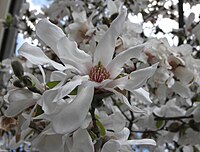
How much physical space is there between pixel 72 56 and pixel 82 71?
0.02 m

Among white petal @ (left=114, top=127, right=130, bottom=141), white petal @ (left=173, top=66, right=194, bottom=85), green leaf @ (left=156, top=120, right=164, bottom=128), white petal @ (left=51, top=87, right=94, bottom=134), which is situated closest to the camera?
white petal @ (left=51, top=87, right=94, bottom=134)

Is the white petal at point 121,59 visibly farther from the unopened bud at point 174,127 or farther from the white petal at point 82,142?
the unopened bud at point 174,127

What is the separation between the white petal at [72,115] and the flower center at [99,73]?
4cm

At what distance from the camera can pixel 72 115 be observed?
12.1 inches

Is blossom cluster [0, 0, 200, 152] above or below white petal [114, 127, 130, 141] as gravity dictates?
above

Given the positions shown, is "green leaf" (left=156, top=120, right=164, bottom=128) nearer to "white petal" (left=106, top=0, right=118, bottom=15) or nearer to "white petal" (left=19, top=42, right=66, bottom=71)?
"white petal" (left=106, top=0, right=118, bottom=15)

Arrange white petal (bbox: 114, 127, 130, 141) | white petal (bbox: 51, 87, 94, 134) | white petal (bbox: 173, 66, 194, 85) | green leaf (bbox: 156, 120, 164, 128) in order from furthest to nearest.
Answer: green leaf (bbox: 156, 120, 164, 128), white petal (bbox: 173, 66, 194, 85), white petal (bbox: 114, 127, 130, 141), white petal (bbox: 51, 87, 94, 134)

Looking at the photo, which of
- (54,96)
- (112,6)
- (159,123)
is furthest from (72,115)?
(159,123)

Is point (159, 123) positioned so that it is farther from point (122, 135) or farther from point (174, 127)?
point (122, 135)

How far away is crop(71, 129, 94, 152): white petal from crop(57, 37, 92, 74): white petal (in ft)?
0.19

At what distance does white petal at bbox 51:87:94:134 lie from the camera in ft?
0.99

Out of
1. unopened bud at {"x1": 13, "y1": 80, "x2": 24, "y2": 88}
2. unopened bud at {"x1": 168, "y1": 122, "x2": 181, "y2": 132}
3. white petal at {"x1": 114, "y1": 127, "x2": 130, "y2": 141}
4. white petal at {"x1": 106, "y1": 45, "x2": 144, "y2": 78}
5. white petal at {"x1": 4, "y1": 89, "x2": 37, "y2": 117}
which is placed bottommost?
unopened bud at {"x1": 168, "y1": 122, "x2": 181, "y2": 132}

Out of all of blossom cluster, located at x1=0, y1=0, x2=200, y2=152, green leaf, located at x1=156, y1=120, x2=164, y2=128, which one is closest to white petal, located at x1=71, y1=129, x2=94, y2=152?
blossom cluster, located at x1=0, y1=0, x2=200, y2=152

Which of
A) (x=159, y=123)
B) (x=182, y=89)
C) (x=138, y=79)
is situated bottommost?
(x=159, y=123)
